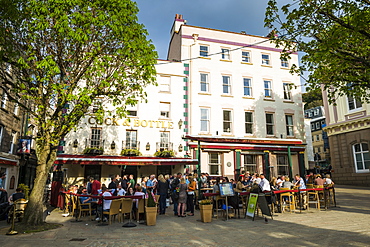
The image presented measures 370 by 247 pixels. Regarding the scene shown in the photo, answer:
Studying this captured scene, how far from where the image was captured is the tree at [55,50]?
29.7 feet

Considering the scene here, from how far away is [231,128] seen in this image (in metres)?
22.0

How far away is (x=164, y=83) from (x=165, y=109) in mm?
2148

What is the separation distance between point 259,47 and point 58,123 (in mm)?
19599

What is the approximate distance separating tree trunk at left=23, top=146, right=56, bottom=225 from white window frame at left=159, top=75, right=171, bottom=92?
12.2 metres

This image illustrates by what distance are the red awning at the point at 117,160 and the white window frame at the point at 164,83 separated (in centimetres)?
576

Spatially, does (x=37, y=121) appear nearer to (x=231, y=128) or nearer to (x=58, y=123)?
(x=58, y=123)

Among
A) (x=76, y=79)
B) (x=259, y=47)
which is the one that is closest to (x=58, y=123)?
(x=76, y=79)

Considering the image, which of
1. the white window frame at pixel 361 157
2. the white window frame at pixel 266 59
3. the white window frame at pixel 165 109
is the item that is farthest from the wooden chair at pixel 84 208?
the white window frame at pixel 361 157

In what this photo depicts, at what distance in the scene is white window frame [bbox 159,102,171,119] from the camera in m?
20.8

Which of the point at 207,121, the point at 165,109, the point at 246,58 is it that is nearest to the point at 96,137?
the point at 165,109

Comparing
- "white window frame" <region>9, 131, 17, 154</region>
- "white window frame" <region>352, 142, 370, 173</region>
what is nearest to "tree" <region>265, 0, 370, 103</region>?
"white window frame" <region>352, 142, 370, 173</region>

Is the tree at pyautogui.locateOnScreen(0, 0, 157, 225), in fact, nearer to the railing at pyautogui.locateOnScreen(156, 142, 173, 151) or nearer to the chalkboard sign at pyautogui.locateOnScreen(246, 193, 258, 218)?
the chalkboard sign at pyautogui.locateOnScreen(246, 193, 258, 218)

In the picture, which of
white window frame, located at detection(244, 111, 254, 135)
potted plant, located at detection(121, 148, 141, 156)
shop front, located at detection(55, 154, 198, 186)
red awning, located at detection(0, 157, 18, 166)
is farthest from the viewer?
white window frame, located at detection(244, 111, 254, 135)

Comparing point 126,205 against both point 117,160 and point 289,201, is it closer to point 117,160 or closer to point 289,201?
point 289,201
